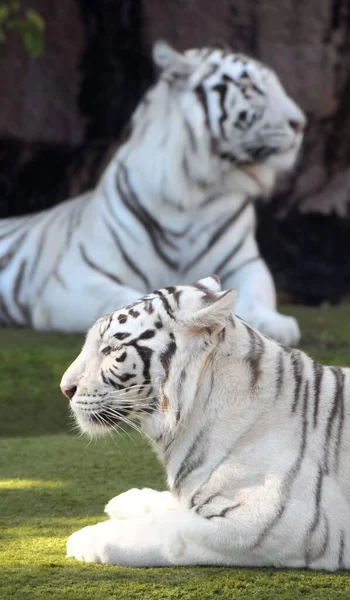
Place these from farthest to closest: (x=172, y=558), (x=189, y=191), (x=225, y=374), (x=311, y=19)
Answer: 1. (x=311, y=19)
2. (x=189, y=191)
3. (x=225, y=374)
4. (x=172, y=558)

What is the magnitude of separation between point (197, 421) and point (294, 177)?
641 cm

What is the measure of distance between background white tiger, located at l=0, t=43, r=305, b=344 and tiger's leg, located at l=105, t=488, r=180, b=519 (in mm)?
3195

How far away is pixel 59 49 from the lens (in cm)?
867

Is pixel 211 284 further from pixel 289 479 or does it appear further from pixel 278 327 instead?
pixel 278 327

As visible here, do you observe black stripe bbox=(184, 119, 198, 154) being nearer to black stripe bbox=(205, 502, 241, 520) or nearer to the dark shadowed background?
the dark shadowed background

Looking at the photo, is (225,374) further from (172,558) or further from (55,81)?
(55,81)

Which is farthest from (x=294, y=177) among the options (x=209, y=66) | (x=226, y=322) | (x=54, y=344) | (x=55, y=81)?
(x=226, y=322)

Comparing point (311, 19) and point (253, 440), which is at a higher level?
point (253, 440)

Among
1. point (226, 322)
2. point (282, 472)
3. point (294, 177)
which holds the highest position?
point (226, 322)

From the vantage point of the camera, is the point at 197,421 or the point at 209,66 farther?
the point at 209,66

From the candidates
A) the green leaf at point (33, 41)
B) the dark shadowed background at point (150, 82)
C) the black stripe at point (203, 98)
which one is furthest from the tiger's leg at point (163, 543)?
the dark shadowed background at point (150, 82)

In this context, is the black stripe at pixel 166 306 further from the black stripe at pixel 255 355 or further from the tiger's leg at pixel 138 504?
the tiger's leg at pixel 138 504

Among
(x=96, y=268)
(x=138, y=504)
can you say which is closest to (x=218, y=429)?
(x=138, y=504)

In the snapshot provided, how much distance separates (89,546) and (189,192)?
3932mm
